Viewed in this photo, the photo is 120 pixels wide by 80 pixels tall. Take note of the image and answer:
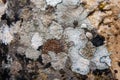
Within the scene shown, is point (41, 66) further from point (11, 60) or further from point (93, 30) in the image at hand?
point (93, 30)

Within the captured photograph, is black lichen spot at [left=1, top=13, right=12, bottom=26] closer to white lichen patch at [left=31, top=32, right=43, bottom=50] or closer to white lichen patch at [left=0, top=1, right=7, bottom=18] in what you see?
white lichen patch at [left=0, top=1, right=7, bottom=18]

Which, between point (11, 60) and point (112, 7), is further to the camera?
point (11, 60)

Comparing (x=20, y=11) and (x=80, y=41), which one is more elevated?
(x=20, y=11)

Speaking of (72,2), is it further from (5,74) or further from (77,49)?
(5,74)

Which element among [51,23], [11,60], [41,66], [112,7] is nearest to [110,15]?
[112,7]

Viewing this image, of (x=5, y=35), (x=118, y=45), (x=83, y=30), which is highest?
(x=5, y=35)

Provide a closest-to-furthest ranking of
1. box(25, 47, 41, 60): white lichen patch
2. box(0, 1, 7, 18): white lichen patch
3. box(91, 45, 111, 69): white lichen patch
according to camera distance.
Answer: box(91, 45, 111, 69): white lichen patch, box(25, 47, 41, 60): white lichen patch, box(0, 1, 7, 18): white lichen patch

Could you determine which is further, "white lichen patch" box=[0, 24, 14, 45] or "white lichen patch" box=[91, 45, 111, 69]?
"white lichen patch" box=[0, 24, 14, 45]

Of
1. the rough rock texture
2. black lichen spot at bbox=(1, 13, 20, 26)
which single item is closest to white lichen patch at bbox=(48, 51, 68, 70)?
the rough rock texture
